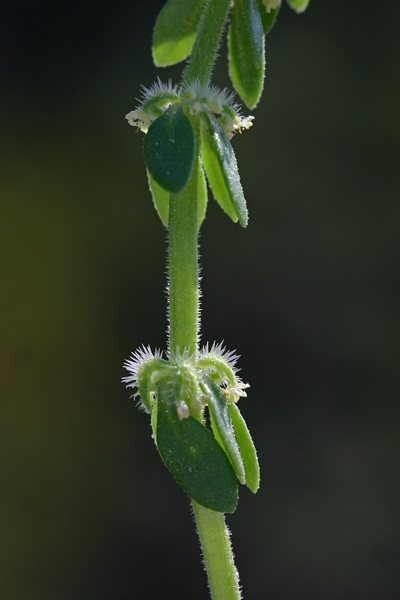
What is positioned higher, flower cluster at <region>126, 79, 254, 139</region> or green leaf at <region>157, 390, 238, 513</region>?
flower cluster at <region>126, 79, 254, 139</region>

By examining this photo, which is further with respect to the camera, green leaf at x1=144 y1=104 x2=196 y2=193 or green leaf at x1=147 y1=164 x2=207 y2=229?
green leaf at x1=147 y1=164 x2=207 y2=229

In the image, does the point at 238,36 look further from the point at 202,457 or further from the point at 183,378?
the point at 202,457

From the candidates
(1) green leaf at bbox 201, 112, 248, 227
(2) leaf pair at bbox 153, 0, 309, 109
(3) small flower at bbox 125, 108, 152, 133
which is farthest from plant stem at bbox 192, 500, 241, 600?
(2) leaf pair at bbox 153, 0, 309, 109

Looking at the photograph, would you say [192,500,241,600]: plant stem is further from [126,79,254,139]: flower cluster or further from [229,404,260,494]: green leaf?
[126,79,254,139]: flower cluster

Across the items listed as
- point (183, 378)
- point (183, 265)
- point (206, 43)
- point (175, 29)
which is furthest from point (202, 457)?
point (175, 29)
